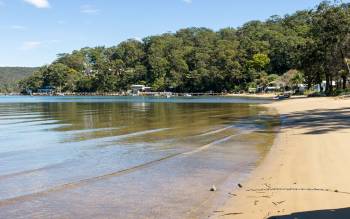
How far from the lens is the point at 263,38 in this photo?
6550 inches

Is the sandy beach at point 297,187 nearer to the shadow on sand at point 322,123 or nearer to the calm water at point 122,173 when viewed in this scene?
the calm water at point 122,173

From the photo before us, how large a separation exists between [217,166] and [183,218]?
18.6 feet

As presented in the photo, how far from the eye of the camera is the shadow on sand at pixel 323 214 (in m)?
7.29

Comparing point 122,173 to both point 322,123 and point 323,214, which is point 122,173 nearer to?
point 323,214

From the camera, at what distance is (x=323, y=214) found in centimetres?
748

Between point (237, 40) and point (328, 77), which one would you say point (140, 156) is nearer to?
point (328, 77)

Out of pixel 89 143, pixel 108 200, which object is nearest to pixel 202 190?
pixel 108 200

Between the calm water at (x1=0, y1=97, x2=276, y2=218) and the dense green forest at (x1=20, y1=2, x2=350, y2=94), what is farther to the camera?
the dense green forest at (x1=20, y1=2, x2=350, y2=94)

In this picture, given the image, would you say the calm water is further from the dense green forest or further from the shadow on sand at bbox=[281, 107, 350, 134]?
the dense green forest

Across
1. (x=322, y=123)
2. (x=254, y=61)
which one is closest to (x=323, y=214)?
(x=322, y=123)

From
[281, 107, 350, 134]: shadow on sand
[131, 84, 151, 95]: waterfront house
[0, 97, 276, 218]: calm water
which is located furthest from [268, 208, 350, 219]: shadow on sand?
[131, 84, 151, 95]: waterfront house

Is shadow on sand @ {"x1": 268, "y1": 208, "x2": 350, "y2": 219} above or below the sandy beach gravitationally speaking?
above

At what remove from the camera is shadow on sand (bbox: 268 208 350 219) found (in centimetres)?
729

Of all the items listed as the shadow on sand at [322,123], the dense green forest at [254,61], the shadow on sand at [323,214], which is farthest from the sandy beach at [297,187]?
the dense green forest at [254,61]
